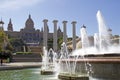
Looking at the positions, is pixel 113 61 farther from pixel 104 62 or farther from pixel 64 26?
pixel 64 26

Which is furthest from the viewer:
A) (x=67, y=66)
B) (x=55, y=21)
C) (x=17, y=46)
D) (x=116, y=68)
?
(x=17, y=46)

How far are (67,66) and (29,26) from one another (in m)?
132

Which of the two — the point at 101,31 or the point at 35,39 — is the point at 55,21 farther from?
the point at 35,39

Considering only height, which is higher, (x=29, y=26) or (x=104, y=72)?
(x=29, y=26)

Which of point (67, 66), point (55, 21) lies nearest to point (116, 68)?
point (67, 66)

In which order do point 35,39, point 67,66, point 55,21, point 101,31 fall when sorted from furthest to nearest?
point 35,39
point 55,21
point 101,31
point 67,66

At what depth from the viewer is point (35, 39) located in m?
138

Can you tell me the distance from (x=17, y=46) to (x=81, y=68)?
95.4 m

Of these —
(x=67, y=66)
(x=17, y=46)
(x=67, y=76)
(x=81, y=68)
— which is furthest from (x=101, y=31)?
(x=17, y=46)

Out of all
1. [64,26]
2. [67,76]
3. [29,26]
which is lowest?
[67,76]

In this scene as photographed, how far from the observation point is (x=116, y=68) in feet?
35.4

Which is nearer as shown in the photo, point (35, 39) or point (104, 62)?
point (104, 62)

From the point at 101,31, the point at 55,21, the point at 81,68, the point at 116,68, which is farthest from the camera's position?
the point at 55,21

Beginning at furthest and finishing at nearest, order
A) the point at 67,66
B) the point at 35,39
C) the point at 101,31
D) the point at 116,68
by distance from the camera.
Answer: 1. the point at 35,39
2. the point at 101,31
3. the point at 67,66
4. the point at 116,68
